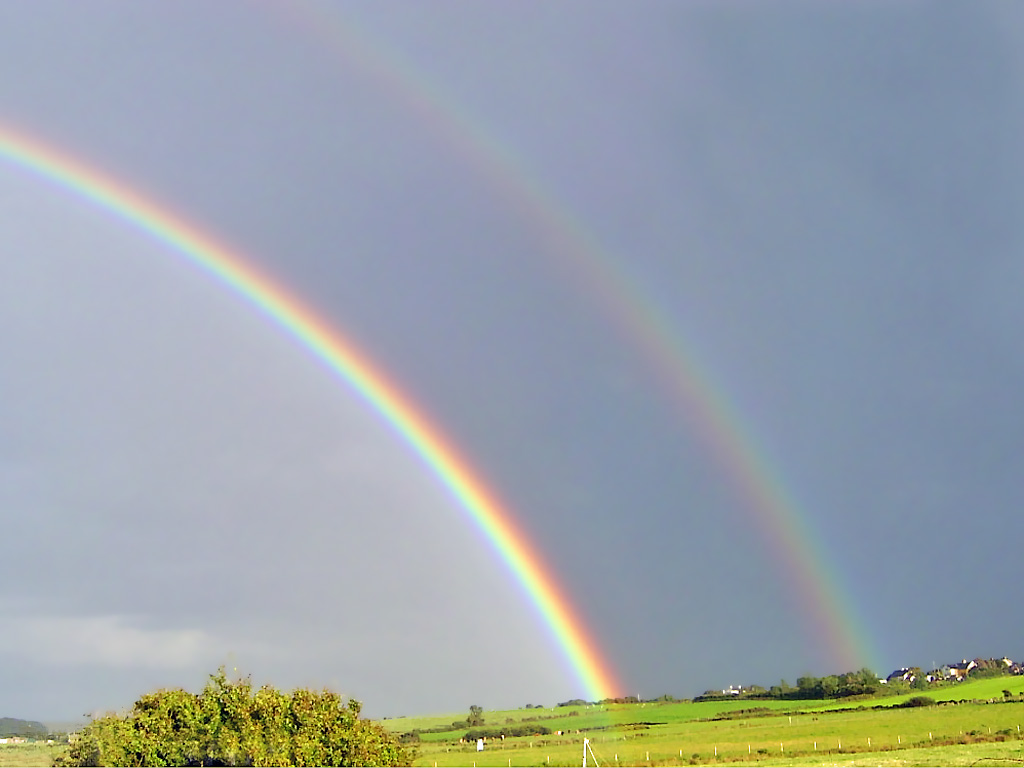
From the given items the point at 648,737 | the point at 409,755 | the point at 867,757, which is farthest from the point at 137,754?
the point at 648,737

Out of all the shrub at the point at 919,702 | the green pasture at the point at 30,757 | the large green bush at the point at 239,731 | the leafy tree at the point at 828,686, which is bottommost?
the large green bush at the point at 239,731

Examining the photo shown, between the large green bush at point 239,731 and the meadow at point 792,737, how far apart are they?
7.36 meters

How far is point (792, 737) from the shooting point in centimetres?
9219

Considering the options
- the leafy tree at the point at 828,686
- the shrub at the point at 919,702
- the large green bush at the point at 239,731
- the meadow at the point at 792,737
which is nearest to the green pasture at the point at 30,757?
the large green bush at the point at 239,731

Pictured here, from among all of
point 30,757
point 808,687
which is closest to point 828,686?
point 808,687

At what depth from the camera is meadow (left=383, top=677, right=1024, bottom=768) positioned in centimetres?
6731

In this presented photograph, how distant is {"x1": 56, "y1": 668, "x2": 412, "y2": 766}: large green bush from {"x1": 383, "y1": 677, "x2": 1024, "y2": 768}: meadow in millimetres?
7364

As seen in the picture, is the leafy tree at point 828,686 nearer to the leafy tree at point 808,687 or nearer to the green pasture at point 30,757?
the leafy tree at point 808,687

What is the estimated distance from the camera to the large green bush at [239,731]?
34.8 m

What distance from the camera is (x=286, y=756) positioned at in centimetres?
3428

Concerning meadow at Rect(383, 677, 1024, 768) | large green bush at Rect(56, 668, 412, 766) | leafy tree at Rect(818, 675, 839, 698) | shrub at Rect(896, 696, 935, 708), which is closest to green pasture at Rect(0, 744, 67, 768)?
large green bush at Rect(56, 668, 412, 766)

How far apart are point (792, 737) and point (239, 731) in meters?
70.5

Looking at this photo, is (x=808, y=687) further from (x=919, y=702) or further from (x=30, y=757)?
(x=30, y=757)

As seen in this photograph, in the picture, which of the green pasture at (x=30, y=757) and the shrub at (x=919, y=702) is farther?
the shrub at (x=919, y=702)
